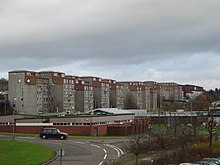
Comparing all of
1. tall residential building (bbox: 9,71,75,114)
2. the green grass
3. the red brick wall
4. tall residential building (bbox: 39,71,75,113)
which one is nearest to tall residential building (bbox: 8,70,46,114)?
tall residential building (bbox: 9,71,75,114)

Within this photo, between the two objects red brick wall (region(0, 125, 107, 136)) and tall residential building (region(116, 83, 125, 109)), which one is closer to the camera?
red brick wall (region(0, 125, 107, 136))

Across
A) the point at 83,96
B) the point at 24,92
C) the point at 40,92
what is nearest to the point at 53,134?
the point at 24,92

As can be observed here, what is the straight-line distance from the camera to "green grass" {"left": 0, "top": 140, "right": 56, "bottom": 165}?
108 feet

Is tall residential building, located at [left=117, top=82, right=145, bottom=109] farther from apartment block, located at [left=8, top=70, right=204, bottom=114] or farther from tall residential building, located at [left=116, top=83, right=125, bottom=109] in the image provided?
tall residential building, located at [left=116, top=83, right=125, bottom=109]

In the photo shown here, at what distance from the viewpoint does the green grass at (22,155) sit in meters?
32.8

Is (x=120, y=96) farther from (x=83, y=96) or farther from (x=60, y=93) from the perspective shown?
(x=60, y=93)

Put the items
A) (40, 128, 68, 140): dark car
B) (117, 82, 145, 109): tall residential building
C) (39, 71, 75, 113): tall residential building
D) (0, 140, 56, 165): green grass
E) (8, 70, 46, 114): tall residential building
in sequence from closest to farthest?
(0, 140, 56, 165): green grass → (40, 128, 68, 140): dark car → (8, 70, 46, 114): tall residential building → (39, 71, 75, 113): tall residential building → (117, 82, 145, 109): tall residential building

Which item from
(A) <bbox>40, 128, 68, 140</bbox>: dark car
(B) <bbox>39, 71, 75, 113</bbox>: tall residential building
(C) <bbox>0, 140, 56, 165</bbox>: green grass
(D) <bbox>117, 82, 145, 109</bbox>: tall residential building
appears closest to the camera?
(C) <bbox>0, 140, 56, 165</bbox>: green grass

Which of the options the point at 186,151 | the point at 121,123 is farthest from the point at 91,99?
the point at 186,151

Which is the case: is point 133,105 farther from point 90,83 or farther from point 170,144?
point 170,144

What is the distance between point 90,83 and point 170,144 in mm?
119804

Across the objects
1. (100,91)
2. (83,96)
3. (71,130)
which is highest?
(100,91)

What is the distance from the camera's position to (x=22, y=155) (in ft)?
120

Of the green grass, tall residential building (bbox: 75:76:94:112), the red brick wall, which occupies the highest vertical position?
tall residential building (bbox: 75:76:94:112)
